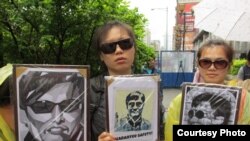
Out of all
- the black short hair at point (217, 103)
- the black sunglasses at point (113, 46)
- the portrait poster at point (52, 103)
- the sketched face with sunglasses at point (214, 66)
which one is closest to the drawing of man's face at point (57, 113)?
the portrait poster at point (52, 103)

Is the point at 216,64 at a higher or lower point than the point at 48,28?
lower

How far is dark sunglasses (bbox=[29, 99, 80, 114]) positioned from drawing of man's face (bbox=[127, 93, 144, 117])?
0.86 ft

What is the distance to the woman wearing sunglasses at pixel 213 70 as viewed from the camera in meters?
2.17

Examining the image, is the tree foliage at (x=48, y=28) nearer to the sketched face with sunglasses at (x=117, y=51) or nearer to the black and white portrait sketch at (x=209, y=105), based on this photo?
the sketched face with sunglasses at (x=117, y=51)

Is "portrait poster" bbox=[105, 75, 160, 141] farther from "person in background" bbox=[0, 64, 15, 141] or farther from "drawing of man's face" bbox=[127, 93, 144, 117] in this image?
"person in background" bbox=[0, 64, 15, 141]

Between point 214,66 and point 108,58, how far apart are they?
587 mm

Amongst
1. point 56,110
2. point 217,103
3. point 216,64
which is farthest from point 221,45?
point 56,110

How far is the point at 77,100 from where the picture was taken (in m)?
2.13

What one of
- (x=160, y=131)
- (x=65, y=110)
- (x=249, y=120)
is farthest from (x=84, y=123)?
(x=249, y=120)

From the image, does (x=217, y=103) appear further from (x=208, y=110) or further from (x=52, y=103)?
(x=52, y=103)

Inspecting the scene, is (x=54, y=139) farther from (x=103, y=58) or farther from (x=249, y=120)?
(x=249, y=120)

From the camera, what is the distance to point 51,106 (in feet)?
6.97

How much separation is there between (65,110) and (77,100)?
8cm

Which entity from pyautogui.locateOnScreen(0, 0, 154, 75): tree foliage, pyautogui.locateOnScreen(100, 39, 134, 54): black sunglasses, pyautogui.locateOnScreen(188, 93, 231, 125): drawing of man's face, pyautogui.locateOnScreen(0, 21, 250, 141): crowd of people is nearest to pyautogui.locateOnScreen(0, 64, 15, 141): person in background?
pyautogui.locateOnScreen(0, 21, 250, 141): crowd of people
